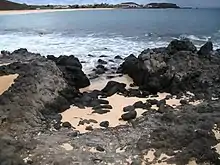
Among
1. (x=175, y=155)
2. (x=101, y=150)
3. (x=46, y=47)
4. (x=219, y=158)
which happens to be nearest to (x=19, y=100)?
(x=101, y=150)

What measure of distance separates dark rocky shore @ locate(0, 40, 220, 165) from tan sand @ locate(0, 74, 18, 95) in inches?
13.8

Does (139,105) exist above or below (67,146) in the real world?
above

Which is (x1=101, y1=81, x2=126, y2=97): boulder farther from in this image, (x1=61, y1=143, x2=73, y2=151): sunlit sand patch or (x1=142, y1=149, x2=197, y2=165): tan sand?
(x1=142, y1=149, x2=197, y2=165): tan sand

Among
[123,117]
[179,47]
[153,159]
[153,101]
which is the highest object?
[179,47]

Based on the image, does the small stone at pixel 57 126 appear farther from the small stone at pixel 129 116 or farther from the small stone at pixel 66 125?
the small stone at pixel 129 116

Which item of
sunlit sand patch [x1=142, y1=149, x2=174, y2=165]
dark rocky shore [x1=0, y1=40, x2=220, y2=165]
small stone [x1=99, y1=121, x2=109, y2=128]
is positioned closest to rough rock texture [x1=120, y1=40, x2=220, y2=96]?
dark rocky shore [x1=0, y1=40, x2=220, y2=165]

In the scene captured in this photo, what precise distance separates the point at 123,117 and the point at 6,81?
521cm

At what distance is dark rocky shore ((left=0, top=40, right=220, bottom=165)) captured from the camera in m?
10.6

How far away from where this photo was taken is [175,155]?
10484mm

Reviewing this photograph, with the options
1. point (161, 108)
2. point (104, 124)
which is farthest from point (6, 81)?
point (161, 108)

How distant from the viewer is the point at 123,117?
13750 mm

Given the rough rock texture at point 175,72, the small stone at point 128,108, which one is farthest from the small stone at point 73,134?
the rough rock texture at point 175,72

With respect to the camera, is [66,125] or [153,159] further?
[66,125]

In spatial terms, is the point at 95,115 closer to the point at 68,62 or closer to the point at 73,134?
the point at 73,134
